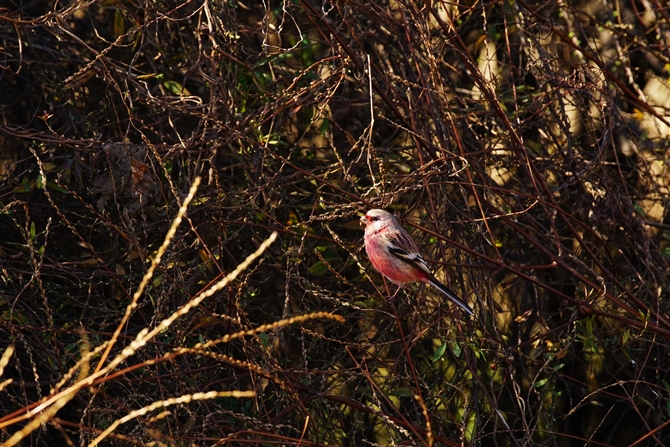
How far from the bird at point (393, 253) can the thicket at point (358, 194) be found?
142 millimetres

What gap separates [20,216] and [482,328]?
2.22 metres

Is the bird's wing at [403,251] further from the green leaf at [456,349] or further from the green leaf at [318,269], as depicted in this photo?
the green leaf at [318,269]

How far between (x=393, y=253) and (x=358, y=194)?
29cm

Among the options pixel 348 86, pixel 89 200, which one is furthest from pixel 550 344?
pixel 89 200

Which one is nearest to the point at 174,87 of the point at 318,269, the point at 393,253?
the point at 318,269

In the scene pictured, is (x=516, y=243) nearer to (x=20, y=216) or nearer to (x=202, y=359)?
(x=202, y=359)

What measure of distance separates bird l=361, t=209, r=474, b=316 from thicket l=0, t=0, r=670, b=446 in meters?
0.14

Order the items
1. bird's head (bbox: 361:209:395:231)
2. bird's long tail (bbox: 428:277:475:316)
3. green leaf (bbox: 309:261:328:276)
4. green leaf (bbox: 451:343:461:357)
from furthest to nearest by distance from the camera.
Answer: green leaf (bbox: 309:261:328:276) → green leaf (bbox: 451:343:461:357) → bird's head (bbox: 361:209:395:231) → bird's long tail (bbox: 428:277:475:316)

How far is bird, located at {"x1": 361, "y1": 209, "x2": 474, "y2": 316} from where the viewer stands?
3771mm

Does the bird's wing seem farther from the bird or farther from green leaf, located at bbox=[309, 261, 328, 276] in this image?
green leaf, located at bbox=[309, 261, 328, 276]

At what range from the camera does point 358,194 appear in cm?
385

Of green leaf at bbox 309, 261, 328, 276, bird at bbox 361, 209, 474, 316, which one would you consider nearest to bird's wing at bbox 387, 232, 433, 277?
bird at bbox 361, 209, 474, 316

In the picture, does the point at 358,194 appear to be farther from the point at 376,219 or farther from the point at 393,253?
the point at 393,253

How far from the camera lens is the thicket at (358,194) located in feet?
13.0
